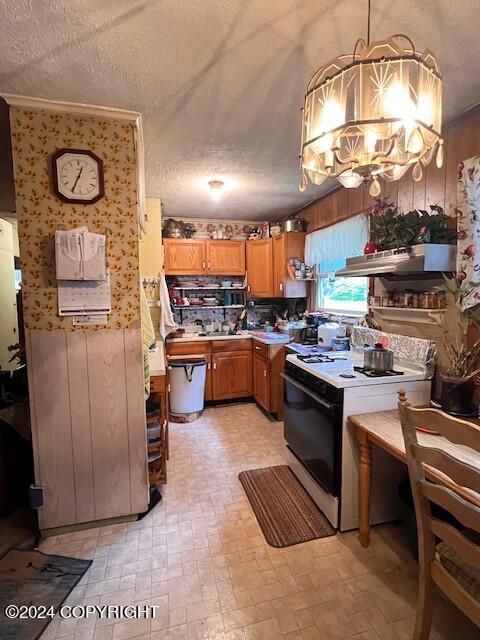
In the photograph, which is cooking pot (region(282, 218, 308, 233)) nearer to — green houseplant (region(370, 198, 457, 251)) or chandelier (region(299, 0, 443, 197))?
green houseplant (region(370, 198, 457, 251))

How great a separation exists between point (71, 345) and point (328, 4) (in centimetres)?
191

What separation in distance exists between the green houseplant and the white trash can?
2221mm

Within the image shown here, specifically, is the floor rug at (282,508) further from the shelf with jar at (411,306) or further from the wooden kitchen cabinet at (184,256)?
the wooden kitchen cabinet at (184,256)

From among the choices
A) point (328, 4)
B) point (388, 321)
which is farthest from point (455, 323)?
point (328, 4)

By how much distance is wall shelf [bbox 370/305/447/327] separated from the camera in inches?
80.2

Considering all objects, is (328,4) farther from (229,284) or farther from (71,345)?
(229,284)

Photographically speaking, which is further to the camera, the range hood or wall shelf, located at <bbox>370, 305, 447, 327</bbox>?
wall shelf, located at <bbox>370, 305, 447, 327</bbox>

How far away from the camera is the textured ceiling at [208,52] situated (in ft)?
3.89

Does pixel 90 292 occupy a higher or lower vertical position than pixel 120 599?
higher

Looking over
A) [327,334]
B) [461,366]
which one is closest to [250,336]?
[327,334]

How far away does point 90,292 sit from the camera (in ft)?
6.03

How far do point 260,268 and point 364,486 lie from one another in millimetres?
Result: 2959

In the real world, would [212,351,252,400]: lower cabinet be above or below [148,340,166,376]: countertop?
below
